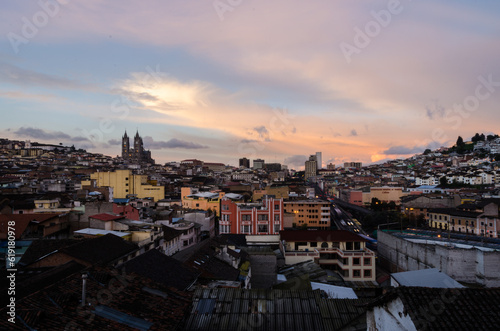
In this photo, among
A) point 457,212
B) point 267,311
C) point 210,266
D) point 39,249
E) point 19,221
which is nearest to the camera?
point 267,311

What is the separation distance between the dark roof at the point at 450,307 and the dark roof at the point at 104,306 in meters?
4.86

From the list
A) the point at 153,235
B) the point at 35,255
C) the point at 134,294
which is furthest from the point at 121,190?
the point at 134,294

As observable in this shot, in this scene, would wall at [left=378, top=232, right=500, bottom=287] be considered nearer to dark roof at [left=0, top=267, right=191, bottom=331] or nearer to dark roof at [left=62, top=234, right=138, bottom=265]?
dark roof at [left=62, top=234, right=138, bottom=265]

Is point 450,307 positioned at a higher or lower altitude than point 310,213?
higher

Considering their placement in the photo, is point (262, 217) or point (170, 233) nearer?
point (170, 233)

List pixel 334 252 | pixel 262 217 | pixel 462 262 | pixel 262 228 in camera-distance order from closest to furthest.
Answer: pixel 462 262
pixel 334 252
pixel 262 217
pixel 262 228

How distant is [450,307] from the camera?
556cm

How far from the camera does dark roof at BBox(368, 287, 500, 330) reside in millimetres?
5211

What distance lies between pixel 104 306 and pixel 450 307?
7127 millimetres

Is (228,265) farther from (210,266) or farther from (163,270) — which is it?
(163,270)

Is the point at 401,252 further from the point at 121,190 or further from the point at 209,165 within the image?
the point at 209,165

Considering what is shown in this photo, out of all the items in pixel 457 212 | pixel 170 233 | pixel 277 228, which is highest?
pixel 170 233

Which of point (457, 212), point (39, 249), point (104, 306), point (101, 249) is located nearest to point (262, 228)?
point (101, 249)

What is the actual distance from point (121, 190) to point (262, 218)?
31.2 metres
